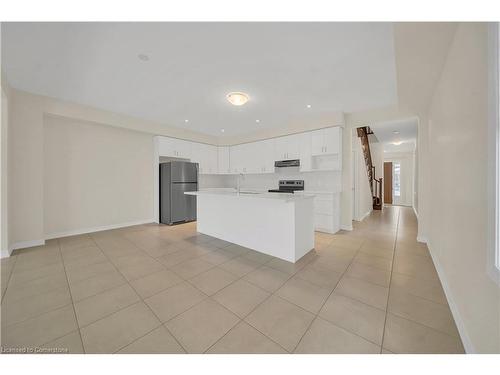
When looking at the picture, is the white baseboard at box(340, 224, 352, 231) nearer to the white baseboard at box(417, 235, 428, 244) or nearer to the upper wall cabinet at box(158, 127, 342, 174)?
the white baseboard at box(417, 235, 428, 244)

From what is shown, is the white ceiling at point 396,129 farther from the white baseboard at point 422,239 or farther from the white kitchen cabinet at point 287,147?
the white baseboard at point 422,239

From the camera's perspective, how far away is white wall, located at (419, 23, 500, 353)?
103 cm

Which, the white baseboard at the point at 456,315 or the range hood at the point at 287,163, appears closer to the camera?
the white baseboard at the point at 456,315

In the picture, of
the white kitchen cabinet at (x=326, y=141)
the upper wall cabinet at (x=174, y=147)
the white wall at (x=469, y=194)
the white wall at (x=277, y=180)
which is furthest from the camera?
the upper wall cabinet at (x=174, y=147)

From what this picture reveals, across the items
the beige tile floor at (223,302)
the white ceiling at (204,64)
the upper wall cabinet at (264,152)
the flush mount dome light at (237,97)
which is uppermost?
the white ceiling at (204,64)

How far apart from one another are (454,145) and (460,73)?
0.57m

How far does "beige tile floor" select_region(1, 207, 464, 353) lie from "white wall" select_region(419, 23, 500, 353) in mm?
280

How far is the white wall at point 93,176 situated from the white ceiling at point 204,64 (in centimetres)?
75

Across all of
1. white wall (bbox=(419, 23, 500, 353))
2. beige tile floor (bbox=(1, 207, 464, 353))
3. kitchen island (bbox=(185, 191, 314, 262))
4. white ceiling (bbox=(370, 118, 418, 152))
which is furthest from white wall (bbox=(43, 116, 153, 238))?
white ceiling (bbox=(370, 118, 418, 152))

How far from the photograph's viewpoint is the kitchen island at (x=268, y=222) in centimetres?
256

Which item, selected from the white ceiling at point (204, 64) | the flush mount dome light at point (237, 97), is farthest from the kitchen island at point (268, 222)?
the white ceiling at point (204, 64)
